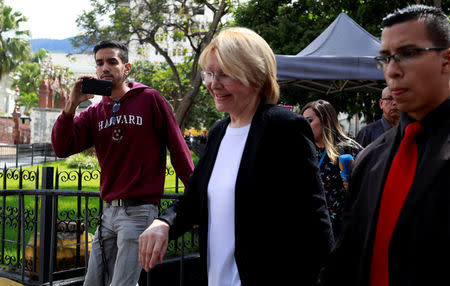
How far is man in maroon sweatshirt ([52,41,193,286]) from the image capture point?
297 centimetres

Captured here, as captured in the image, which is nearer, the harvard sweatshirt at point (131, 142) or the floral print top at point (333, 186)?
the harvard sweatshirt at point (131, 142)

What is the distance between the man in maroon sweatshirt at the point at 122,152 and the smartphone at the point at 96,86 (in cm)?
6

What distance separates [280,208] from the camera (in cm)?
172

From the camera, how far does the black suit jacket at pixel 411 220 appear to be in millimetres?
1150

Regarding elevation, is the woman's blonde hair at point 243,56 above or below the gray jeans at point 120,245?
above

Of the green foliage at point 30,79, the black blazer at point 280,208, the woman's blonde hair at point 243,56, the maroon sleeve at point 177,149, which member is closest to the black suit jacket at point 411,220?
the black blazer at point 280,208

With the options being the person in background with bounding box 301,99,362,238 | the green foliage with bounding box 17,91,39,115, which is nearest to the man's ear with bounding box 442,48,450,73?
the person in background with bounding box 301,99,362,238

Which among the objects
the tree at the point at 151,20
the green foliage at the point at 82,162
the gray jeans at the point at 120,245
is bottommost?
the green foliage at the point at 82,162

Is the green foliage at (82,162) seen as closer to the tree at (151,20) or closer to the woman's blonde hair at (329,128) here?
the tree at (151,20)

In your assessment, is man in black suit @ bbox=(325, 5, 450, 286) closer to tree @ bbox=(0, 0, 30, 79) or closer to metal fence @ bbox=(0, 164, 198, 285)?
metal fence @ bbox=(0, 164, 198, 285)

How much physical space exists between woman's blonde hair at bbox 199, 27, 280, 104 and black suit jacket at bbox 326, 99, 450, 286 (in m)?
0.62

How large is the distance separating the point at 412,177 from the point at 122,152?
7.00 feet

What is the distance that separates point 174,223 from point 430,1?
16.0 m

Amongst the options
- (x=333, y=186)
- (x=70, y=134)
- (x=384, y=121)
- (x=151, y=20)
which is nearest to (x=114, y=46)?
(x=70, y=134)
